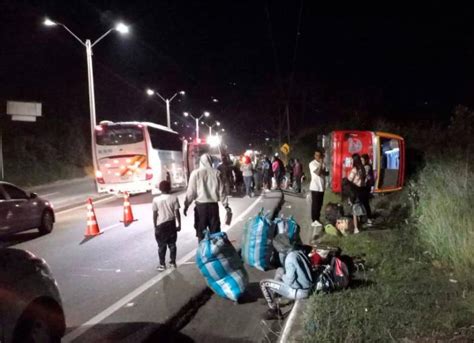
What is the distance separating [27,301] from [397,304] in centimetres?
372

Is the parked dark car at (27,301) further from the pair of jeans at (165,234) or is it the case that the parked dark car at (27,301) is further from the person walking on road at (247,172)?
the person walking on road at (247,172)

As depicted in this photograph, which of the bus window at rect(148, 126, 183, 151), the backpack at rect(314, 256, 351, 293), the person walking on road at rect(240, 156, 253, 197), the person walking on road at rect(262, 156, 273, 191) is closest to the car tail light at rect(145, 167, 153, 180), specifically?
the bus window at rect(148, 126, 183, 151)

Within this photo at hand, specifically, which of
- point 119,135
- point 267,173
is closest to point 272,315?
point 119,135

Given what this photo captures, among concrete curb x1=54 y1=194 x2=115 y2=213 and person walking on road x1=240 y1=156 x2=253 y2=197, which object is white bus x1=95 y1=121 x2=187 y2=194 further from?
person walking on road x1=240 y1=156 x2=253 y2=197

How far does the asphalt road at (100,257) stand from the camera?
7.01 metres

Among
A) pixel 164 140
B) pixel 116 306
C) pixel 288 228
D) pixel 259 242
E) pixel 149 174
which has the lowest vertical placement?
pixel 116 306

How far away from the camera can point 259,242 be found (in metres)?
7.89

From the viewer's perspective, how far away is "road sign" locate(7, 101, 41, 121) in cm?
2528

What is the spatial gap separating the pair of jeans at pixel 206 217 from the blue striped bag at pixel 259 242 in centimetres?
55

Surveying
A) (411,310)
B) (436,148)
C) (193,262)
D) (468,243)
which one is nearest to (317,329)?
(411,310)

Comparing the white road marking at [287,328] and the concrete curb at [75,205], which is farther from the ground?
the concrete curb at [75,205]

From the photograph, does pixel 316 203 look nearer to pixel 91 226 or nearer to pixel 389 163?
pixel 91 226

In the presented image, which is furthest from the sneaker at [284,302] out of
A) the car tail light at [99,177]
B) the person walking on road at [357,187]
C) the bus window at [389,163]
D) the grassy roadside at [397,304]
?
the car tail light at [99,177]

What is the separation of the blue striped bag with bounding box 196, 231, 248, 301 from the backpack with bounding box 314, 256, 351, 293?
3.44 feet
